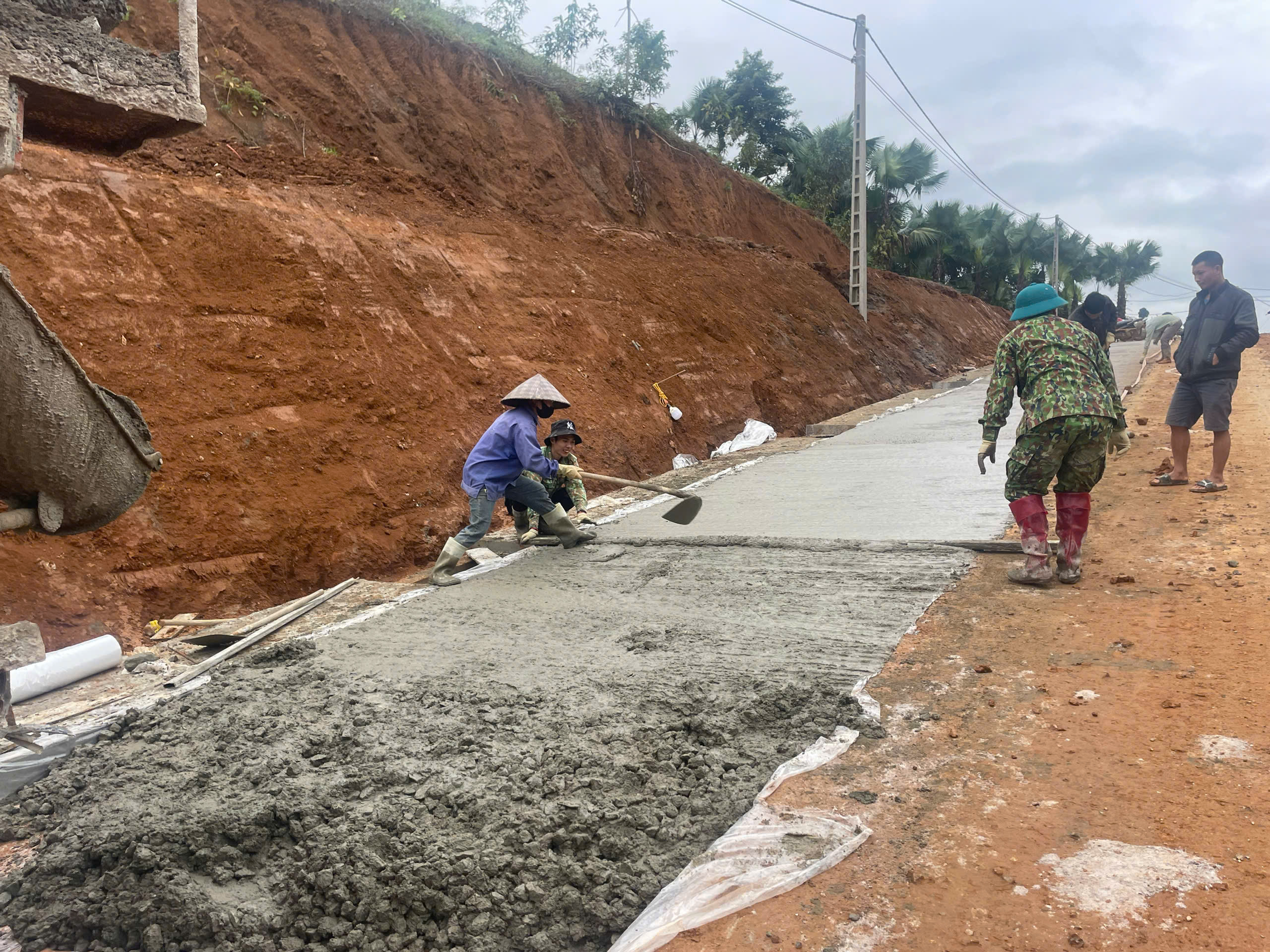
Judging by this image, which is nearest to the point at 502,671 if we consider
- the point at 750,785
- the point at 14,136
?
the point at 750,785


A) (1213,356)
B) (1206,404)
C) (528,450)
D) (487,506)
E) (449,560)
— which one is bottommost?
(449,560)

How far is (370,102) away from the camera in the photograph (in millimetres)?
11297

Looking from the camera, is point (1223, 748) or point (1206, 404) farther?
point (1206, 404)

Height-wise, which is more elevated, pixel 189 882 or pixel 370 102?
pixel 370 102

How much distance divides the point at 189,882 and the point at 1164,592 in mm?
4200

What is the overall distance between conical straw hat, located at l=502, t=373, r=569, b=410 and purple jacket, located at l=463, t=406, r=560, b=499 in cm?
8

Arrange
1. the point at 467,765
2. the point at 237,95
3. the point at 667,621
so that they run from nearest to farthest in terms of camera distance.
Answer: the point at 467,765, the point at 667,621, the point at 237,95

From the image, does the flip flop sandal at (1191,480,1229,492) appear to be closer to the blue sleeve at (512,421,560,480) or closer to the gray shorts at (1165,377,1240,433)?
the gray shorts at (1165,377,1240,433)

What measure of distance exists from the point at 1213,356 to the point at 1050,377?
2.55 m

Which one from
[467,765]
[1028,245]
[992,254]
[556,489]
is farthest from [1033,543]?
[1028,245]

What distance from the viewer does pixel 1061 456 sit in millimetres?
4453

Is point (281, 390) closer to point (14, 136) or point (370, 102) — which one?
point (14, 136)

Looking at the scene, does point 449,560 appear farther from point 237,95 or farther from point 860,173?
point 860,173

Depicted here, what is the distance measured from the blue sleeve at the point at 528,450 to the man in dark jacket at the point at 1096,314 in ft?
13.0
